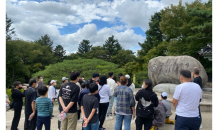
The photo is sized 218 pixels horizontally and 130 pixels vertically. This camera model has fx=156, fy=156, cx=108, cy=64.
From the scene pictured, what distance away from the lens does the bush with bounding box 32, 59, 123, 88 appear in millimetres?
13859

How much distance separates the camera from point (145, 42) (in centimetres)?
2459

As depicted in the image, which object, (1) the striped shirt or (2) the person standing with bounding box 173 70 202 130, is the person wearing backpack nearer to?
(2) the person standing with bounding box 173 70 202 130

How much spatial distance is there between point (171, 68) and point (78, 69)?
8.61 metres

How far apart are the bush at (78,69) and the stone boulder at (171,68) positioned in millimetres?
4177

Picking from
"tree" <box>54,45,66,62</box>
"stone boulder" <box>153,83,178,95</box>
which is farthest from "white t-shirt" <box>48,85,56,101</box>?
"tree" <box>54,45,66,62</box>

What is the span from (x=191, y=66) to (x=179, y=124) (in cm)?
734

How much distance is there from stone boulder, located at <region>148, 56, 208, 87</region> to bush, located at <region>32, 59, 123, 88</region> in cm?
418

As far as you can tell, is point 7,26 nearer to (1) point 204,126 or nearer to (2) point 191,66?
(2) point 191,66

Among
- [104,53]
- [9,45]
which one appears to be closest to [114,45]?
[104,53]

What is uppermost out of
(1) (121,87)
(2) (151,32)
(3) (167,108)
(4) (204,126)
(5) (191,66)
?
(2) (151,32)

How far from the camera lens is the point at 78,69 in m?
15.1

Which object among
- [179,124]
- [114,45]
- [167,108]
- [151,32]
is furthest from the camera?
[114,45]

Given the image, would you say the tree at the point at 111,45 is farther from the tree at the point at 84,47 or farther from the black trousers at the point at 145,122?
the black trousers at the point at 145,122

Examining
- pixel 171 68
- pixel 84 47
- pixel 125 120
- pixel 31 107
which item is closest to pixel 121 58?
pixel 84 47
